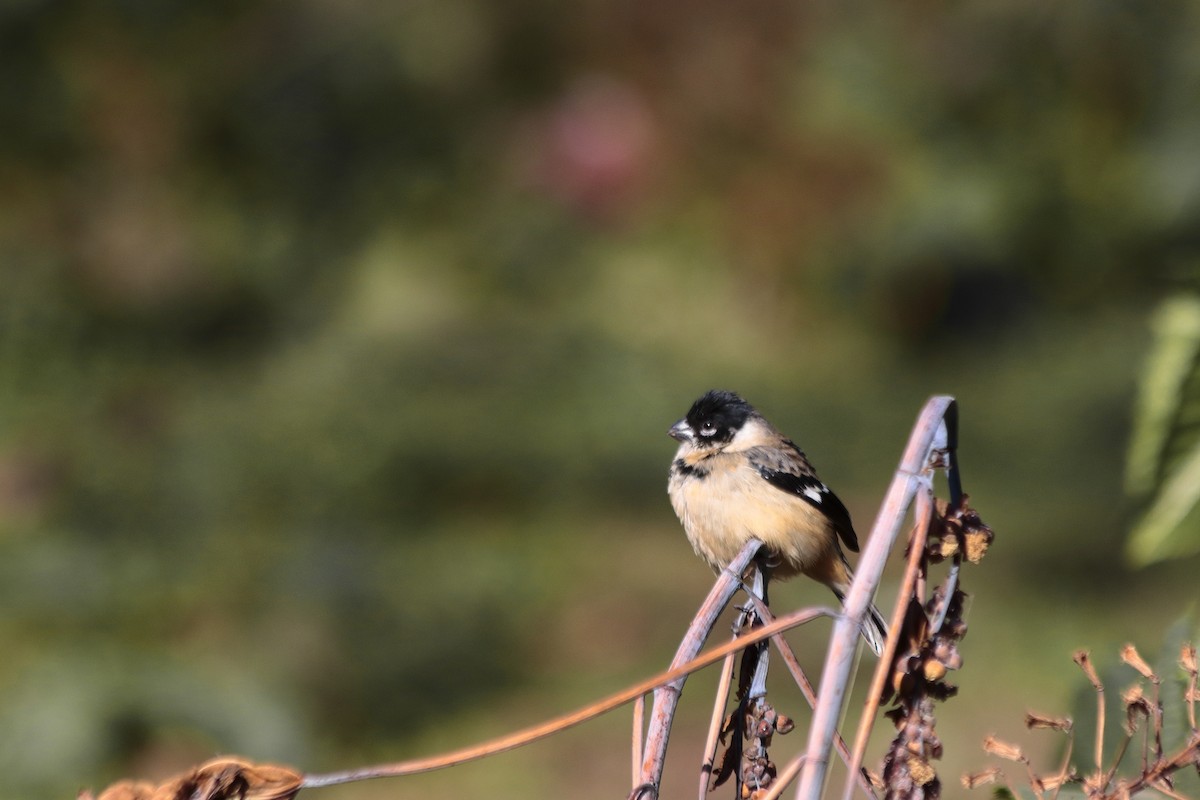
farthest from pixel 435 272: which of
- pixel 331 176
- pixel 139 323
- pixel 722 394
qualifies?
pixel 722 394

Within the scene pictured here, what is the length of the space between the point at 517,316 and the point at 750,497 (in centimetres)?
722

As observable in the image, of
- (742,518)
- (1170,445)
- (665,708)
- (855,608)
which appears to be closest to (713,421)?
(742,518)

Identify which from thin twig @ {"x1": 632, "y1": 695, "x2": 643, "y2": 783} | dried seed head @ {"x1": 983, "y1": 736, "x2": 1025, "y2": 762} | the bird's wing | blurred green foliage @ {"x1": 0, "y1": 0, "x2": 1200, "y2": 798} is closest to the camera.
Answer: dried seed head @ {"x1": 983, "y1": 736, "x2": 1025, "y2": 762}

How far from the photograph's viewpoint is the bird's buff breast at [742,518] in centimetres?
Result: 354

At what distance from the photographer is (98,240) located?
33.5 feet

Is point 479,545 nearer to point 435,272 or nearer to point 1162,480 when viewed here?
point 435,272

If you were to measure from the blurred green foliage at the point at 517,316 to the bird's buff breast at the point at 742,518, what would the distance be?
2.58m

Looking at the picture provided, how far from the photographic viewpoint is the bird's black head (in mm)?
3908

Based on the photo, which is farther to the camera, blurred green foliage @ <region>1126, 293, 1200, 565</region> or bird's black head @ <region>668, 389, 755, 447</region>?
bird's black head @ <region>668, 389, 755, 447</region>

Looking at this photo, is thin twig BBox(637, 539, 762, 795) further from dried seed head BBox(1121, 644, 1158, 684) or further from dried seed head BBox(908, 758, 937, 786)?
dried seed head BBox(1121, 644, 1158, 684)

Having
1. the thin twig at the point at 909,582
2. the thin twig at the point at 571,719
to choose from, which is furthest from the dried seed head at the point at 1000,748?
the thin twig at the point at 571,719

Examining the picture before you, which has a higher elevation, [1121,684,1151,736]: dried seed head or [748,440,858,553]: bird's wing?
[748,440,858,553]: bird's wing

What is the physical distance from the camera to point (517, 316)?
35.2 ft

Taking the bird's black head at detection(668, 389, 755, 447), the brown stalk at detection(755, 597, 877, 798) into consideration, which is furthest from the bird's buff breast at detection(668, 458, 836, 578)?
the brown stalk at detection(755, 597, 877, 798)
